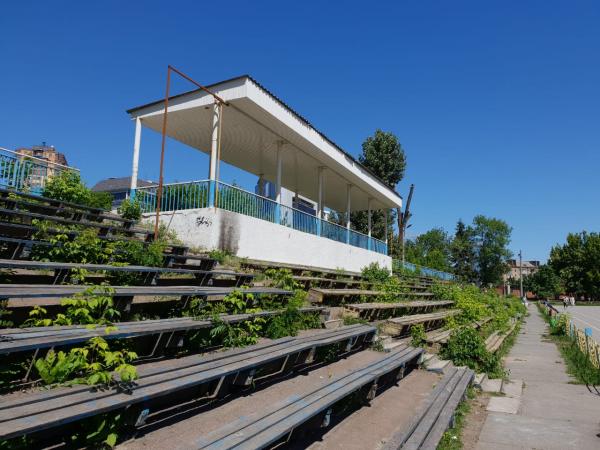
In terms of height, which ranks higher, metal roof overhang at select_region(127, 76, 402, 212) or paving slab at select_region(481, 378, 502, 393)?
metal roof overhang at select_region(127, 76, 402, 212)

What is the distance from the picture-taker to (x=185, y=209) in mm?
9695

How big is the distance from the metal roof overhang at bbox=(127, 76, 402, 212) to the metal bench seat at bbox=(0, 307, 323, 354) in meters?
7.40

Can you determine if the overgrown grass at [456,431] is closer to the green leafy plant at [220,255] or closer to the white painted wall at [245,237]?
the green leafy plant at [220,255]

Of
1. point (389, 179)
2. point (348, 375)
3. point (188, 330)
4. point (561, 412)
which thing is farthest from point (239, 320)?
point (389, 179)

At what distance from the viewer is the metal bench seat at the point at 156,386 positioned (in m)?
2.02

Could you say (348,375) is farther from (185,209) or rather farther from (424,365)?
(185,209)

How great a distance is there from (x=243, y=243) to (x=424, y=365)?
4930 mm

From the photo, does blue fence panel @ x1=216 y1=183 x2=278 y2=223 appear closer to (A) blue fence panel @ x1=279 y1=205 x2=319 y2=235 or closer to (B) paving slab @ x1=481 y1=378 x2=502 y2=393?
(A) blue fence panel @ x1=279 y1=205 x2=319 y2=235

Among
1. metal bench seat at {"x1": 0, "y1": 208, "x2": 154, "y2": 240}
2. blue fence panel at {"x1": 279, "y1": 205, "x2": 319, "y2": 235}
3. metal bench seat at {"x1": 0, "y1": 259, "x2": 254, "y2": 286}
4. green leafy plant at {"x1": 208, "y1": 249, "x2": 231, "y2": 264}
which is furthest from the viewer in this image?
blue fence panel at {"x1": 279, "y1": 205, "x2": 319, "y2": 235}

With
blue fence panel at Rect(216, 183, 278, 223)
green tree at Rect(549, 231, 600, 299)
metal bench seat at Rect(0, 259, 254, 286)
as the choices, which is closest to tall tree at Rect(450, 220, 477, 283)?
green tree at Rect(549, 231, 600, 299)

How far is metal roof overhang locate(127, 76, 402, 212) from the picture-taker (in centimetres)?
1055

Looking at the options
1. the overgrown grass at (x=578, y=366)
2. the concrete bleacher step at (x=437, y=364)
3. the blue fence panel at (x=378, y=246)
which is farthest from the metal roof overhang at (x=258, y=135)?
the overgrown grass at (x=578, y=366)

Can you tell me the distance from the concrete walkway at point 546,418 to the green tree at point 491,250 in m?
70.6

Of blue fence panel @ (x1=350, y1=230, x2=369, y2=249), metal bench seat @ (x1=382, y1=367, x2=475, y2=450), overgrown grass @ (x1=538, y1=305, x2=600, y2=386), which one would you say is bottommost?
overgrown grass @ (x1=538, y1=305, x2=600, y2=386)
